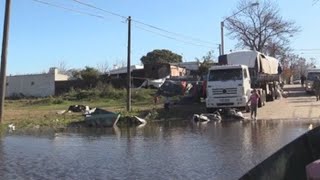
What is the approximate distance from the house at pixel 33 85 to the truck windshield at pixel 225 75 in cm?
4606

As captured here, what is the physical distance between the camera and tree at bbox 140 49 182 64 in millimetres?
117069

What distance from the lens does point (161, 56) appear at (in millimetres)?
117000

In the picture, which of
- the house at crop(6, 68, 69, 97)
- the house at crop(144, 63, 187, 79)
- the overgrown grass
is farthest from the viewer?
the house at crop(6, 68, 69, 97)

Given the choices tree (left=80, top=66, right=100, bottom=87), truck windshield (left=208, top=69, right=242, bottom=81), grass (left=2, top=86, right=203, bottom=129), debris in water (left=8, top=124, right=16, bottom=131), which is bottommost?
debris in water (left=8, top=124, right=16, bottom=131)

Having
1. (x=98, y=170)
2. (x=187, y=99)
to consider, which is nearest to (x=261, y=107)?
(x=187, y=99)

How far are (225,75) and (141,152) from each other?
53.7 feet

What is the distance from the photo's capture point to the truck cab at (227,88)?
101ft

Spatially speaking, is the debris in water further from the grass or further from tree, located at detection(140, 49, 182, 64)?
tree, located at detection(140, 49, 182, 64)

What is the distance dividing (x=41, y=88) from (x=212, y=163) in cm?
6706

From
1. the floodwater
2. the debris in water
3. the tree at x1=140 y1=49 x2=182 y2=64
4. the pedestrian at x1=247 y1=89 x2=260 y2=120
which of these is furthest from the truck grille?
the tree at x1=140 y1=49 x2=182 y2=64

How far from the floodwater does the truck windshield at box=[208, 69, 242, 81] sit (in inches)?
301

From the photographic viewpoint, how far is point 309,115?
29391 mm

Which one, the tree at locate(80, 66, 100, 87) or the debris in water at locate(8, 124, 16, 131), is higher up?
the tree at locate(80, 66, 100, 87)

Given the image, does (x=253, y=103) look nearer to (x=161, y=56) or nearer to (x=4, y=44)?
(x=4, y=44)
